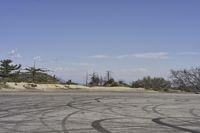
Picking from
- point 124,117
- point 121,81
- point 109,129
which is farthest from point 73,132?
point 121,81

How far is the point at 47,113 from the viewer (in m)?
21.0

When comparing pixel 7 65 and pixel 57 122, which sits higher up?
pixel 7 65

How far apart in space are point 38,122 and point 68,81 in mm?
46113

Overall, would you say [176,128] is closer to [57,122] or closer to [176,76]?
[57,122]

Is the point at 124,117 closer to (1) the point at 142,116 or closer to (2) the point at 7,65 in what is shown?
(1) the point at 142,116

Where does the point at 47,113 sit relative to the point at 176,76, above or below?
below

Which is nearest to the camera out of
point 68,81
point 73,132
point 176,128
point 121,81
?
point 73,132

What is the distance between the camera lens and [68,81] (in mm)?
63219

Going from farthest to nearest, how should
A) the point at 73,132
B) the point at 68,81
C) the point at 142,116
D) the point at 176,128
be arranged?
the point at 68,81 < the point at 142,116 < the point at 176,128 < the point at 73,132

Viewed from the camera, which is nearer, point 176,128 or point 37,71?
point 176,128

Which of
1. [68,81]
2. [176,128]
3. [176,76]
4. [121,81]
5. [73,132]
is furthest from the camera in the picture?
[176,76]

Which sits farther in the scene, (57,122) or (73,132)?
(57,122)

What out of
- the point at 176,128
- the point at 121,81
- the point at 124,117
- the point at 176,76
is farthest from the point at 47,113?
the point at 176,76

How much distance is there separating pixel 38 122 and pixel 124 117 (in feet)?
13.3
